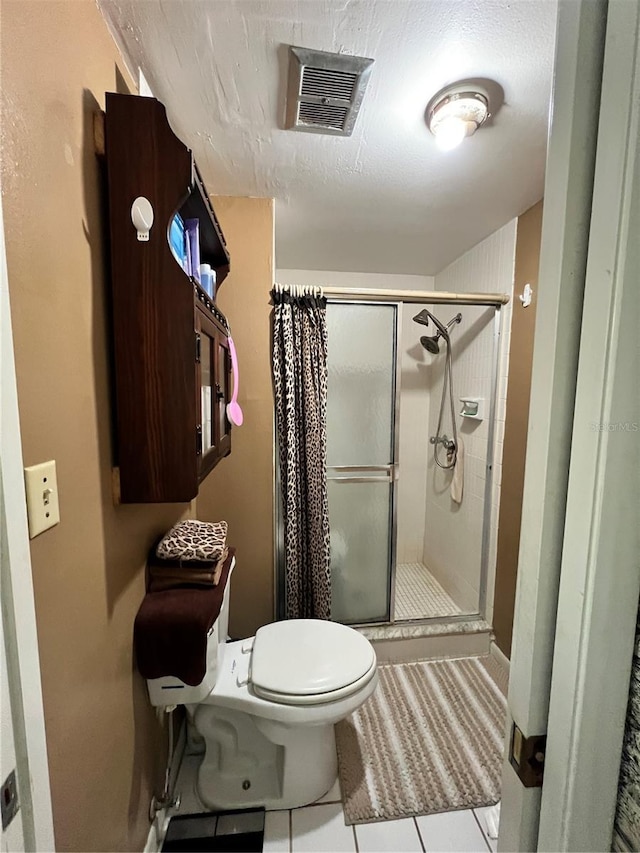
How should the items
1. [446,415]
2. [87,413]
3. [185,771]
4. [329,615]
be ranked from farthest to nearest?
[446,415]
[329,615]
[185,771]
[87,413]

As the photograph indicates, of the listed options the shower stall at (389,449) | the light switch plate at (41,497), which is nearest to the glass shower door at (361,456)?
the shower stall at (389,449)

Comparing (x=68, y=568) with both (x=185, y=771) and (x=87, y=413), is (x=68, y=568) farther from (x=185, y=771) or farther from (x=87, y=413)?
(x=185, y=771)

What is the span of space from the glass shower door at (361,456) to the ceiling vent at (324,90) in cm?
79

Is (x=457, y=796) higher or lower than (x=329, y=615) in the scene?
lower

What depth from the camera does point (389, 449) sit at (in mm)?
1988

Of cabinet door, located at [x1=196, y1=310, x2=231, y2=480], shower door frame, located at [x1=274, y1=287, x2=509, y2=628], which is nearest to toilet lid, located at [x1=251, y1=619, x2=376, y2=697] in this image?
shower door frame, located at [x1=274, y1=287, x2=509, y2=628]

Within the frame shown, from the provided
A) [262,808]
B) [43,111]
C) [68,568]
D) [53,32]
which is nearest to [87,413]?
[68,568]

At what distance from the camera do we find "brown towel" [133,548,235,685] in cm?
98

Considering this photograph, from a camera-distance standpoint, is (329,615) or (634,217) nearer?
(634,217)

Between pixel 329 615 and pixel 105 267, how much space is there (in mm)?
1810

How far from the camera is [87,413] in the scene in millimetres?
750

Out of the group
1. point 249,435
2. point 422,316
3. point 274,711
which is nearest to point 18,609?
point 274,711

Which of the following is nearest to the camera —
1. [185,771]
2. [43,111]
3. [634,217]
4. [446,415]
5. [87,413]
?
[634,217]

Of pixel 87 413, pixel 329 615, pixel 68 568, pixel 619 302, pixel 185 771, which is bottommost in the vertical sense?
pixel 185 771
